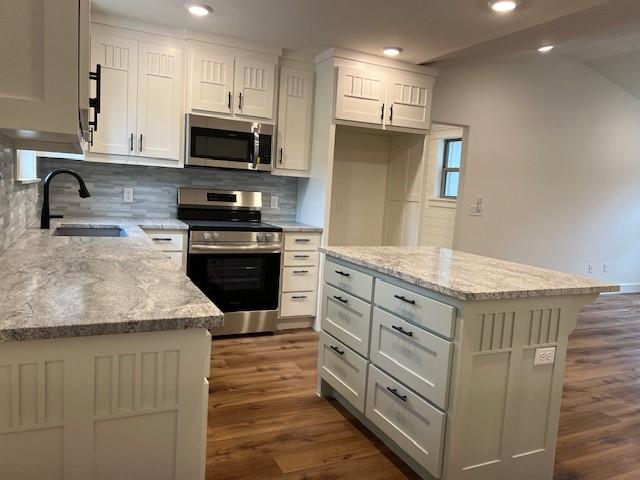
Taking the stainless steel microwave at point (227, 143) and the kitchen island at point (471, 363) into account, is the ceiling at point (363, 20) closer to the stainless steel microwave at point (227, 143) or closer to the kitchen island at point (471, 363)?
the stainless steel microwave at point (227, 143)

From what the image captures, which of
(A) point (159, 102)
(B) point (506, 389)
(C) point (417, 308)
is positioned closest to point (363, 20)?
(A) point (159, 102)

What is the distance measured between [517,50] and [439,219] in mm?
2599

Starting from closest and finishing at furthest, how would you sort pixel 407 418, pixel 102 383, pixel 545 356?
pixel 102 383 < pixel 545 356 < pixel 407 418

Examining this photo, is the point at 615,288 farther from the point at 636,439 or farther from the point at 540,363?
the point at 636,439

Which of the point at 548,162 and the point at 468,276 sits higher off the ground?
the point at 548,162

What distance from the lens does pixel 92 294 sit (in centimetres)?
140

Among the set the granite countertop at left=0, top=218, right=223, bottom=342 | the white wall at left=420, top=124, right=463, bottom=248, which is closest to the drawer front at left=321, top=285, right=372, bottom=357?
the granite countertop at left=0, top=218, right=223, bottom=342

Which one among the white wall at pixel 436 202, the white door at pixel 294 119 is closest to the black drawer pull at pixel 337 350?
the white door at pixel 294 119

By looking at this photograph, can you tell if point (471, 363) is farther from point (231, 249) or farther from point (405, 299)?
point (231, 249)

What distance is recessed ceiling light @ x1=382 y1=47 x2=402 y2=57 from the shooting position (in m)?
3.82

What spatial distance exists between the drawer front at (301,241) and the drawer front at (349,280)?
1205 millimetres

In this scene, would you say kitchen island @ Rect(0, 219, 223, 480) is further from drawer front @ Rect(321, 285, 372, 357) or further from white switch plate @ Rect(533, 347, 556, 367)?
white switch plate @ Rect(533, 347, 556, 367)

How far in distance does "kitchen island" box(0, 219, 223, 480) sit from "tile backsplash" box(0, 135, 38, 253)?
882 millimetres

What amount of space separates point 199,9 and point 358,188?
2.23m
